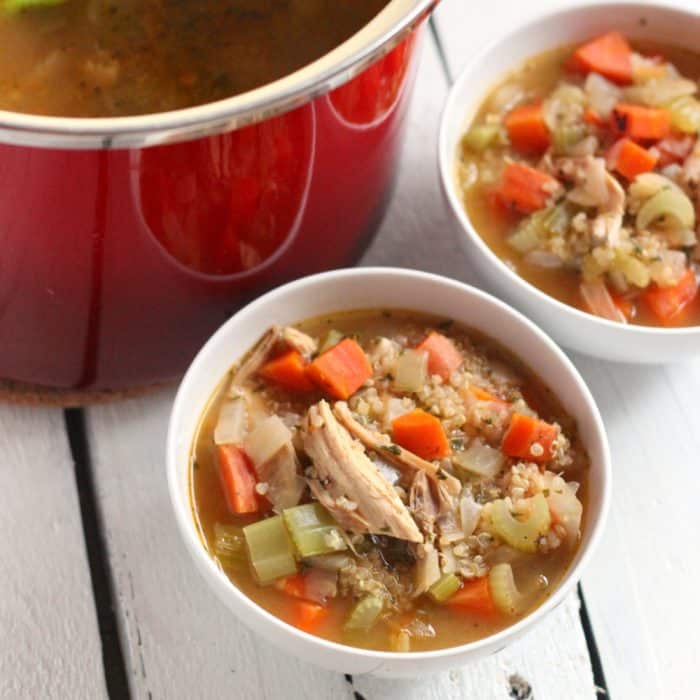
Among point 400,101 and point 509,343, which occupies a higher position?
point 400,101

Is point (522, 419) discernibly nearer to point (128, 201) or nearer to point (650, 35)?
point (128, 201)

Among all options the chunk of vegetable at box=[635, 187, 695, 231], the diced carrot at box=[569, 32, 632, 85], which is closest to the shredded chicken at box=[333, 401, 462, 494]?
the chunk of vegetable at box=[635, 187, 695, 231]

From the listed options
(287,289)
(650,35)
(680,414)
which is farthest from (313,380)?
(650,35)

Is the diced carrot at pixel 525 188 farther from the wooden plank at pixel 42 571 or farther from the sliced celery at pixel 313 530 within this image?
the wooden plank at pixel 42 571

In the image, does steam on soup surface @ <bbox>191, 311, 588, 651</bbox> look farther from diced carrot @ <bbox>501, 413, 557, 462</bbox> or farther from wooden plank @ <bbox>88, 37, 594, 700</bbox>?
wooden plank @ <bbox>88, 37, 594, 700</bbox>

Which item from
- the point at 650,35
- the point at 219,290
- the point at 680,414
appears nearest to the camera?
the point at 219,290

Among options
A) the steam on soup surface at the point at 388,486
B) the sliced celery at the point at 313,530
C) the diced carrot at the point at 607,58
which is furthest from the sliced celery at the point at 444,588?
the diced carrot at the point at 607,58

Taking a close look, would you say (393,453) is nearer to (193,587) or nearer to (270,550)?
(270,550)
